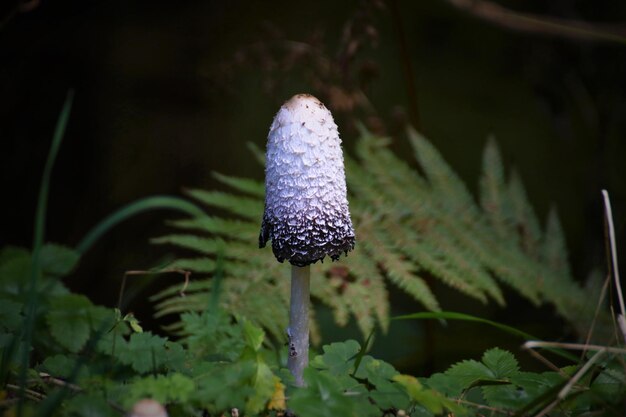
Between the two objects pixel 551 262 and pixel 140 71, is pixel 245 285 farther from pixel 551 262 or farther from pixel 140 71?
pixel 140 71

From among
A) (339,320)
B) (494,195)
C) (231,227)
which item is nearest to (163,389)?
(339,320)

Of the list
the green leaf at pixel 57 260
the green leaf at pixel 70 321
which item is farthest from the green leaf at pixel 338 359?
the green leaf at pixel 57 260

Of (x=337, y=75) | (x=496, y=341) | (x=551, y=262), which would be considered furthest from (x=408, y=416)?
(x=337, y=75)

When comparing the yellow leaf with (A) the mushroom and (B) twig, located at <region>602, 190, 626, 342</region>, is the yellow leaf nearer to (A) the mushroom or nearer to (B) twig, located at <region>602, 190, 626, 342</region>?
(A) the mushroom

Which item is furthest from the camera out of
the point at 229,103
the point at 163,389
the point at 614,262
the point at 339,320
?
the point at 229,103

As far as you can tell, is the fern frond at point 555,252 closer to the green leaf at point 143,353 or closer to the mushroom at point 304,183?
the mushroom at point 304,183

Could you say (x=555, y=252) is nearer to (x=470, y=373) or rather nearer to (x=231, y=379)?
(x=470, y=373)
